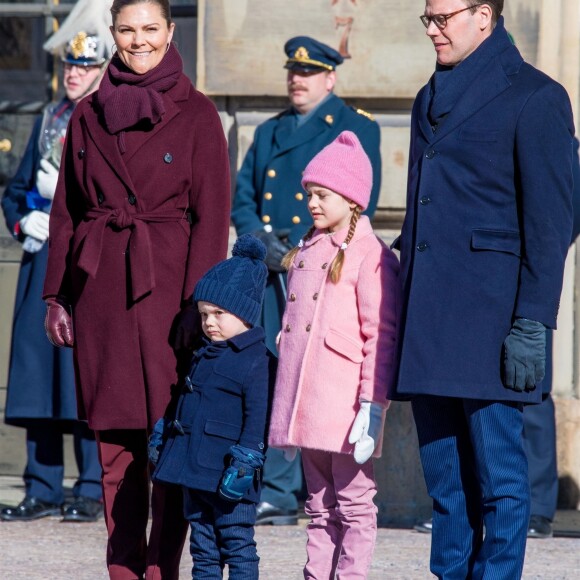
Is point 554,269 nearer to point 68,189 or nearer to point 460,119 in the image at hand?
point 460,119

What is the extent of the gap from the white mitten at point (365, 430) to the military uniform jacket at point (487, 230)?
237 millimetres

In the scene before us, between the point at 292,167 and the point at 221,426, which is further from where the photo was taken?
the point at 292,167

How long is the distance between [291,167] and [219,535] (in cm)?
246

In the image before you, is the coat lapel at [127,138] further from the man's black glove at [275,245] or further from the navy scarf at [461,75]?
the man's black glove at [275,245]

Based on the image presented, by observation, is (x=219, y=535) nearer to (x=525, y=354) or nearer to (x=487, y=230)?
(x=525, y=354)

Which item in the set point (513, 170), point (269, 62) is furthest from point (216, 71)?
point (513, 170)

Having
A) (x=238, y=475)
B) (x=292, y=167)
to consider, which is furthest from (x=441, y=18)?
(x=292, y=167)

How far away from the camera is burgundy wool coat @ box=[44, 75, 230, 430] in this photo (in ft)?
15.7

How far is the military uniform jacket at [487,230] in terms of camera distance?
438 cm

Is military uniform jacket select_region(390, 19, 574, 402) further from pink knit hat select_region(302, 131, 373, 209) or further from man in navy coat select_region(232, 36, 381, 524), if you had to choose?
man in navy coat select_region(232, 36, 381, 524)

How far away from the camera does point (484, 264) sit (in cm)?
442

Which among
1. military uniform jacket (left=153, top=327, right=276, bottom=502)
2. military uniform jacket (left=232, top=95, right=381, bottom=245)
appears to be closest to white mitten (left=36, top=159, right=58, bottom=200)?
military uniform jacket (left=232, top=95, right=381, bottom=245)

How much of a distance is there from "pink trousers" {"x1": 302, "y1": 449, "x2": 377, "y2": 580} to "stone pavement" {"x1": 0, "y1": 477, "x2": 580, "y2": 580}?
69 centimetres

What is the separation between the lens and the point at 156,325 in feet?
15.7
